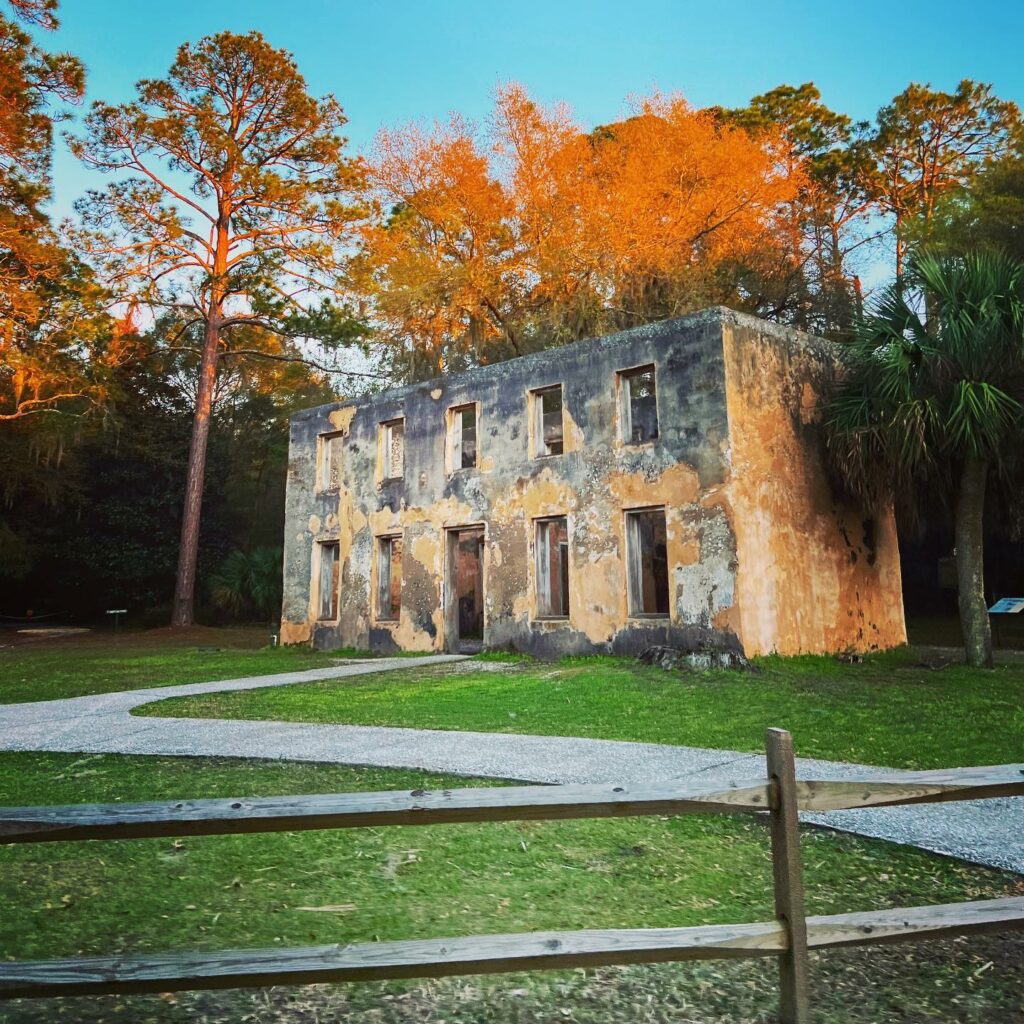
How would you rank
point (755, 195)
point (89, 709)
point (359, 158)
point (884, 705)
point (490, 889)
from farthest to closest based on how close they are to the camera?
point (359, 158)
point (755, 195)
point (89, 709)
point (884, 705)
point (490, 889)

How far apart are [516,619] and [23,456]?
657 inches

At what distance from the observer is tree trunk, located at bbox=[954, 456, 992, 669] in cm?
1087

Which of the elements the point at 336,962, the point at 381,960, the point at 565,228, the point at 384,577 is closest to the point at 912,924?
the point at 381,960

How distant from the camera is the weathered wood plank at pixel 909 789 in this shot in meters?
2.43

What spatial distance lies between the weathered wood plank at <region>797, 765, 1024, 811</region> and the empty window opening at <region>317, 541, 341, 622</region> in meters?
14.7

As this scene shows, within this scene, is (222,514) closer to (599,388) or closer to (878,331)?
(599,388)

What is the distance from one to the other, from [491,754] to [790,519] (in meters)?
7.60

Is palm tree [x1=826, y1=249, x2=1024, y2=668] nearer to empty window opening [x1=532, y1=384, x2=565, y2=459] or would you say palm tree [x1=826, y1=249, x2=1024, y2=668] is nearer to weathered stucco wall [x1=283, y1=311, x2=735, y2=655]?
weathered stucco wall [x1=283, y1=311, x2=735, y2=655]

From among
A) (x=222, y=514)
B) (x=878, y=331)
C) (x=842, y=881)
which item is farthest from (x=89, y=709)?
(x=222, y=514)

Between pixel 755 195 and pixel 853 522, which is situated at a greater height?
pixel 755 195

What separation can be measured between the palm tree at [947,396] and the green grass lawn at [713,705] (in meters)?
2.26

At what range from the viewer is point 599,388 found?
12.8 m

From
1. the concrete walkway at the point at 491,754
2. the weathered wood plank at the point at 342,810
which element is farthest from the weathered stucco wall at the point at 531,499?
the weathered wood plank at the point at 342,810

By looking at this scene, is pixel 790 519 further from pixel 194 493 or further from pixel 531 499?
pixel 194 493
